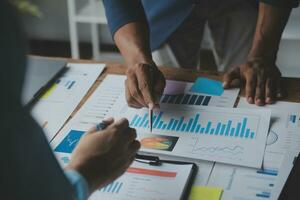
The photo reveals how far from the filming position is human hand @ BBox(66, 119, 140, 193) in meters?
0.75

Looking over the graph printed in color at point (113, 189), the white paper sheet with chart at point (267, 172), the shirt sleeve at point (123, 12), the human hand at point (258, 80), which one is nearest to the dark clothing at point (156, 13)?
the shirt sleeve at point (123, 12)

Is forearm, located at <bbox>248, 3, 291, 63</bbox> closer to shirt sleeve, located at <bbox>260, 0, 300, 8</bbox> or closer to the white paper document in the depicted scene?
shirt sleeve, located at <bbox>260, 0, 300, 8</bbox>

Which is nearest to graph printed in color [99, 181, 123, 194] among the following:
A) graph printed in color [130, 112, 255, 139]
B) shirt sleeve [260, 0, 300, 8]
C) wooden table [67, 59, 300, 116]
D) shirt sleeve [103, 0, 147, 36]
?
graph printed in color [130, 112, 255, 139]

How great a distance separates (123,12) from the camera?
1.34m

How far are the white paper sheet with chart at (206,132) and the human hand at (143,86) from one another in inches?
1.2

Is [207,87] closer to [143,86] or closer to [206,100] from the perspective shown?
[206,100]

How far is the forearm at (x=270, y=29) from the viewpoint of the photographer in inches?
53.4

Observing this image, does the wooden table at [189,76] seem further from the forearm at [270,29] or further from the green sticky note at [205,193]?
the green sticky note at [205,193]

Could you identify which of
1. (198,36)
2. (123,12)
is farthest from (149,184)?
(198,36)

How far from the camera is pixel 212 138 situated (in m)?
1.04

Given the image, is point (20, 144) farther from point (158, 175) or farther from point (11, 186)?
point (158, 175)

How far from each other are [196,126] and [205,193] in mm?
232

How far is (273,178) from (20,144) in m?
0.52

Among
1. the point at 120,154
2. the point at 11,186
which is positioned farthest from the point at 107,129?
the point at 11,186
